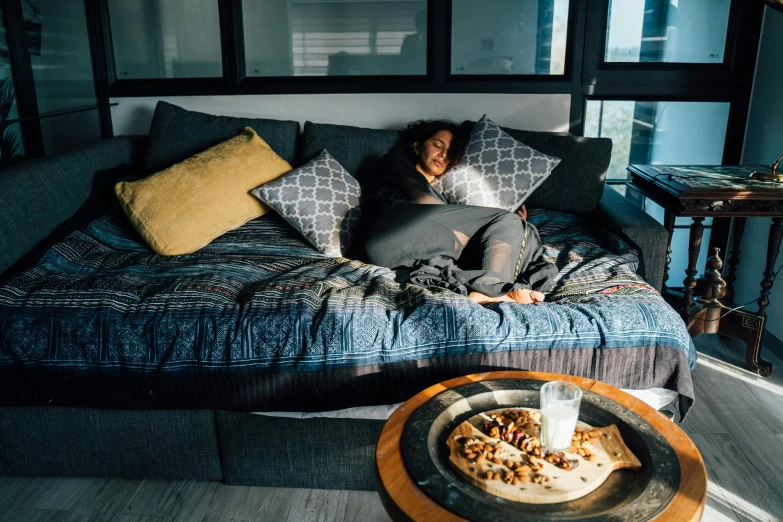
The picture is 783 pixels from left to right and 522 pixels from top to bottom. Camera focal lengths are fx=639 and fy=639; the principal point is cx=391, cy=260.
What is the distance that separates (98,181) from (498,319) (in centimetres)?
187

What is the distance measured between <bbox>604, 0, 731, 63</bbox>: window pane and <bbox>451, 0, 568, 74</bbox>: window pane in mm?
245

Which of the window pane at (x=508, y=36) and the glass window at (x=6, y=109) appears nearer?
the glass window at (x=6, y=109)

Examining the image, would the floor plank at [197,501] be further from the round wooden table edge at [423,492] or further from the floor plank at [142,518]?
the round wooden table edge at [423,492]

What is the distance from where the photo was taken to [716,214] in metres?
2.34

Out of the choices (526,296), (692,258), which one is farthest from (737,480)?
(692,258)

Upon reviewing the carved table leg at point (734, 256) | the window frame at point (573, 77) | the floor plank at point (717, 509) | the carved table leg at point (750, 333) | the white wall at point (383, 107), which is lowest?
the floor plank at point (717, 509)

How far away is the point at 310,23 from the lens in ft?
10.1

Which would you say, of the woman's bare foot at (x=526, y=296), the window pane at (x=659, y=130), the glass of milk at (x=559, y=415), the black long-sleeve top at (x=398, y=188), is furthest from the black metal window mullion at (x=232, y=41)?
the glass of milk at (x=559, y=415)

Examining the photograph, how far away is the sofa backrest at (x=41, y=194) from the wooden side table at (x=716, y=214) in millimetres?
2308

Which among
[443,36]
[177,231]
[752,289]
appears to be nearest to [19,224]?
[177,231]

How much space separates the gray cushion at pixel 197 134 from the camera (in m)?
2.86

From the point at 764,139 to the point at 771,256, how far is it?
689 mm

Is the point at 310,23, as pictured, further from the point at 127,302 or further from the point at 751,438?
the point at 751,438

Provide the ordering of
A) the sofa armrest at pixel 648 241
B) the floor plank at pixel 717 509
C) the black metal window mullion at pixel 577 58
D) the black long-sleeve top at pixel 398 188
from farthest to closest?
the black metal window mullion at pixel 577 58, the black long-sleeve top at pixel 398 188, the sofa armrest at pixel 648 241, the floor plank at pixel 717 509
